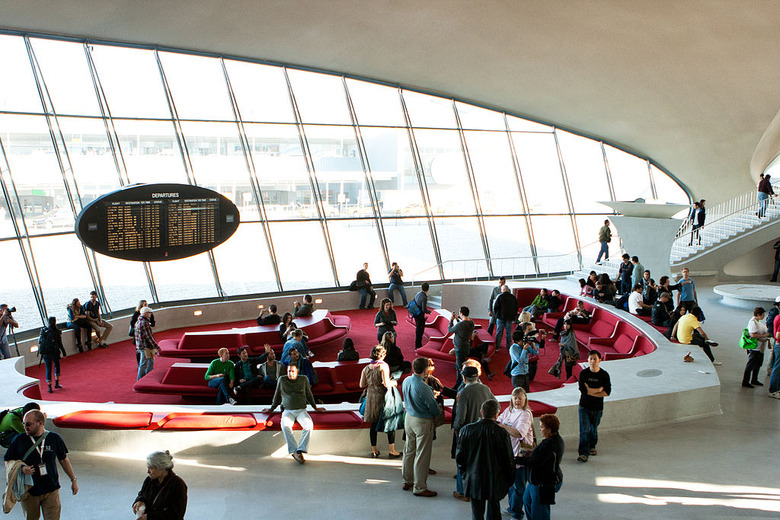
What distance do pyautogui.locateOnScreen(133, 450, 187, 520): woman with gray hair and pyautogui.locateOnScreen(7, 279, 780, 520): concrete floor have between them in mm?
1546

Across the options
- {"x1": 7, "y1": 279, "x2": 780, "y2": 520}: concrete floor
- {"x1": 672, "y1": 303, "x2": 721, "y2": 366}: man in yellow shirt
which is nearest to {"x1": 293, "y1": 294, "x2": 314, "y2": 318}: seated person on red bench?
{"x1": 7, "y1": 279, "x2": 780, "y2": 520}: concrete floor

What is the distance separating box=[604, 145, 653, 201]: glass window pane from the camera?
22.5 m

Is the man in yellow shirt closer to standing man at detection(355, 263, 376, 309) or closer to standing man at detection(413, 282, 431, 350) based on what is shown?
standing man at detection(413, 282, 431, 350)

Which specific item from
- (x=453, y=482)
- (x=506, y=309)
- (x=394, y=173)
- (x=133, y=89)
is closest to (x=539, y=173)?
(x=394, y=173)

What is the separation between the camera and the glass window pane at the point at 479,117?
20734mm

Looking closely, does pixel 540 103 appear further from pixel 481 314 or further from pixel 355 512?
pixel 355 512

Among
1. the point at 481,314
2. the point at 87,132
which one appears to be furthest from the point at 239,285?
the point at 481,314

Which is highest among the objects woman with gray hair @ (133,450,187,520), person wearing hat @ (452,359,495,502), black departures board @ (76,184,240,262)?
black departures board @ (76,184,240,262)

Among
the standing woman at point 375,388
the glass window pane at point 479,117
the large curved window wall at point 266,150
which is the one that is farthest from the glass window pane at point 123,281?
the standing woman at point 375,388

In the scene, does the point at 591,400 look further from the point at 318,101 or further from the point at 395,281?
the point at 318,101

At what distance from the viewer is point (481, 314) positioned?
58.8 ft

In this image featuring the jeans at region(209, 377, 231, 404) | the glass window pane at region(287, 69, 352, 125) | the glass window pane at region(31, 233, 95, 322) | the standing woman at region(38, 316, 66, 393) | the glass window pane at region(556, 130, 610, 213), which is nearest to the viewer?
the jeans at region(209, 377, 231, 404)

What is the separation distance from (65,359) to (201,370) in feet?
16.6

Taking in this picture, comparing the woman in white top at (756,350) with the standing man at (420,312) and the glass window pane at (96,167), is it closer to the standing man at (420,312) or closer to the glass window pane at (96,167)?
the standing man at (420,312)
